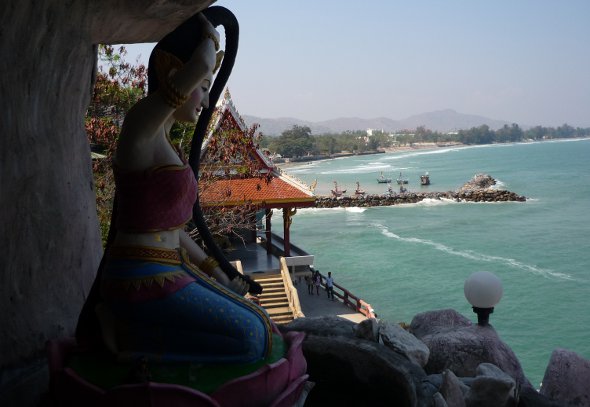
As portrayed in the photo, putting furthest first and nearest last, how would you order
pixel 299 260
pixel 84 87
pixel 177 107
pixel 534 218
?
pixel 534 218 → pixel 299 260 → pixel 84 87 → pixel 177 107

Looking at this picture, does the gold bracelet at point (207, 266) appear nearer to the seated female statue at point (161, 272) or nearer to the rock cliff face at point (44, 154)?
the seated female statue at point (161, 272)

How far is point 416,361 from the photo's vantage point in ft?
11.2

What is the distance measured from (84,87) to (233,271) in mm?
1311

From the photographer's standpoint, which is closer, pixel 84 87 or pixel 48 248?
pixel 48 248

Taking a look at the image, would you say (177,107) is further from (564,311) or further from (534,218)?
(534,218)

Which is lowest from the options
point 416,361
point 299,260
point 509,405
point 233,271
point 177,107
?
point 299,260

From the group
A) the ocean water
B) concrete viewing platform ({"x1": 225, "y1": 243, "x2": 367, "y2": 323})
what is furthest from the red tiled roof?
the ocean water

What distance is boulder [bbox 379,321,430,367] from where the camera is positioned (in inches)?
133

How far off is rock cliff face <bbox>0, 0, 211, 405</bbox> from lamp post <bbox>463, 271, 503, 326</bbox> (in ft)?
9.43

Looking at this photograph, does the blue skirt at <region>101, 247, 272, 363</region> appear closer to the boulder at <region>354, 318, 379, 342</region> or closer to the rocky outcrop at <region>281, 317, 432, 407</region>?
the rocky outcrop at <region>281, 317, 432, 407</region>

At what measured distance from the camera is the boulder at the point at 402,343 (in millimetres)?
3373

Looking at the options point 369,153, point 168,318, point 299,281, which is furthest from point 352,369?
point 369,153

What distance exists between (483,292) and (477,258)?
2177cm

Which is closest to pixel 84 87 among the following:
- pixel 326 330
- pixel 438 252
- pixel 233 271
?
pixel 233 271
